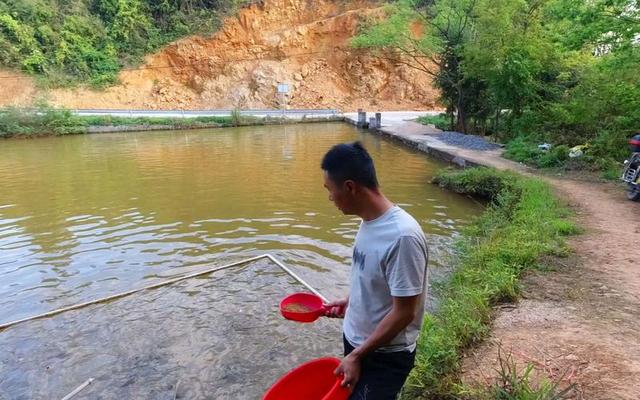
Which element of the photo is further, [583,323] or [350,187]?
[583,323]

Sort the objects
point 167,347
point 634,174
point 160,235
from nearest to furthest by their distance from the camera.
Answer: point 167,347, point 634,174, point 160,235

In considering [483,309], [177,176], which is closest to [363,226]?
[483,309]

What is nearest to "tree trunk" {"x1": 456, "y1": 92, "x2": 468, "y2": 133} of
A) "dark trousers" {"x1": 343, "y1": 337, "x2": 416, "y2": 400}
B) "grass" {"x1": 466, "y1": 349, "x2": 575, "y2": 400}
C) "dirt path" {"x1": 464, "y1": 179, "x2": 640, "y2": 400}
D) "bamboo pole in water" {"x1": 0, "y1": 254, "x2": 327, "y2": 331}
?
"dirt path" {"x1": 464, "y1": 179, "x2": 640, "y2": 400}

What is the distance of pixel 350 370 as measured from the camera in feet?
5.97

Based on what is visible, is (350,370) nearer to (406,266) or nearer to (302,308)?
(406,266)

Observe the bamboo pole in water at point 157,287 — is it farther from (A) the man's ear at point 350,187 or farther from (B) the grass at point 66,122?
(B) the grass at point 66,122

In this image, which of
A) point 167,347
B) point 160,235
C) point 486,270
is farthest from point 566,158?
point 167,347

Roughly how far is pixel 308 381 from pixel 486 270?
291cm

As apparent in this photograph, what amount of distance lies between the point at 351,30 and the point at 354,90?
180 inches

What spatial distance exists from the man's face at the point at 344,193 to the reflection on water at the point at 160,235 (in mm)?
2439

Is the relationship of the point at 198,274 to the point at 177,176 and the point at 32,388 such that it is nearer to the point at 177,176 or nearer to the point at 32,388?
the point at 32,388

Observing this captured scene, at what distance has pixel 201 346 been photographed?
4.11m

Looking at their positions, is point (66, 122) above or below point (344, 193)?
below

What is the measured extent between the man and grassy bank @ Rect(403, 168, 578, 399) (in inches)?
40.8
